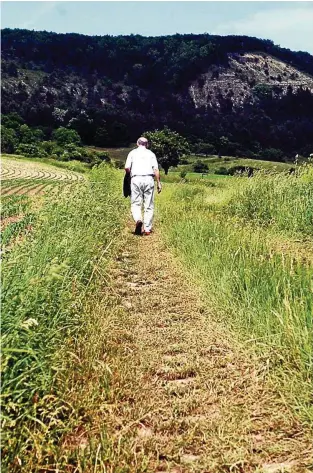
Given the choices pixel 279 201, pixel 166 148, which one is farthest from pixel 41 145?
pixel 279 201

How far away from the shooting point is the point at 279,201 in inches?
478

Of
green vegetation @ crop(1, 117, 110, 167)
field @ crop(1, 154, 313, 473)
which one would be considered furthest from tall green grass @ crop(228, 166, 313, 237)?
green vegetation @ crop(1, 117, 110, 167)

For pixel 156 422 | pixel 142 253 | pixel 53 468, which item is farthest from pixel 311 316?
pixel 142 253

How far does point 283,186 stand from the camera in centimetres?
1276

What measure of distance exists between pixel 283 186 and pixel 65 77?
198 meters

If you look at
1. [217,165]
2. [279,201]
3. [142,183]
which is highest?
[142,183]

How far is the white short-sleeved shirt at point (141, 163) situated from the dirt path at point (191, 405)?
616cm

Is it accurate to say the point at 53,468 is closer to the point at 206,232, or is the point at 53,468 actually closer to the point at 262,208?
the point at 206,232

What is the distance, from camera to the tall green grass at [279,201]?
35.4 ft


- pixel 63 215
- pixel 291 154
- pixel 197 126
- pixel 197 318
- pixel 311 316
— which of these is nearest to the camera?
pixel 311 316

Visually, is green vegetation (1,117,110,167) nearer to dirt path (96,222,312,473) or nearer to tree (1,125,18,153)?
tree (1,125,18,153)

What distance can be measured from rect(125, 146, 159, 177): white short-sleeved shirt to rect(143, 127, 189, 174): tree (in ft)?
332

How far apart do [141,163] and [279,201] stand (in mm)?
3299

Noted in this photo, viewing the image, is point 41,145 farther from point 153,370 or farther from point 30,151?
point 153,370
